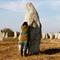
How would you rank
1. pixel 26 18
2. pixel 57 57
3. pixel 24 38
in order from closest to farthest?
pixel 57 57 → pixel 24 38 → pixel 26 18

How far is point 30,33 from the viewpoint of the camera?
20.9 meters

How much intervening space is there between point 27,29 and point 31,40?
101 cm

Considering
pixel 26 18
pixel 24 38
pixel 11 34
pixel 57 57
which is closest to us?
pixel 57 57

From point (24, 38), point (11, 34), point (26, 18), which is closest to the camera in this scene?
point (24, 38)

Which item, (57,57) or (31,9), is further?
(31,9)

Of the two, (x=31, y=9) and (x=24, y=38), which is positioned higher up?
(x=31, y=9)

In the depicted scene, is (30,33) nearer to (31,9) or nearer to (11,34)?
(31,9)

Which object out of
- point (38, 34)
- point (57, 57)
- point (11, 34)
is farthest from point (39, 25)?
point (11, 34)

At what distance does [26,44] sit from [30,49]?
2.28ft

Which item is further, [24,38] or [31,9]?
[31,9]

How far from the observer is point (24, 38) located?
20.3 meters

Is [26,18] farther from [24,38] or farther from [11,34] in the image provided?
[11,34]

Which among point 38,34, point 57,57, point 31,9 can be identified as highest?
point 31,9

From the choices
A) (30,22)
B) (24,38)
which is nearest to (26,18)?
(30,22)
